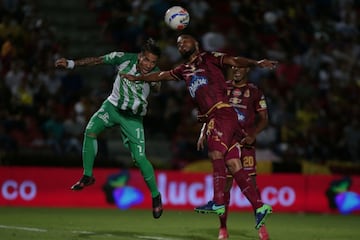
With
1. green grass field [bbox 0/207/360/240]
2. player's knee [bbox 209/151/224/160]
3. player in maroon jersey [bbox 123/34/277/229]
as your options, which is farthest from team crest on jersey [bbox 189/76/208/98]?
green grass field [bbox 0/207/360/240]

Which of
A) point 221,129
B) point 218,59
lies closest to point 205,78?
point 218,59

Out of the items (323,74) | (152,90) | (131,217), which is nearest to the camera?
(152,90)

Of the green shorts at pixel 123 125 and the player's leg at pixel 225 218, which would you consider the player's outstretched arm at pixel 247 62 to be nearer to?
the player's leg at pixel 225 218

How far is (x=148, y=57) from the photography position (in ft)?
47.3

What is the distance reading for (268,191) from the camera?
21000 millimetres

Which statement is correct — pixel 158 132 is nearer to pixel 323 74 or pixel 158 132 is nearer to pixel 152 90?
pixel 323 74

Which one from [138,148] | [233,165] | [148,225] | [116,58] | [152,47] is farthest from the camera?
[148,225]

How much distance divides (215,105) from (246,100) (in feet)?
3.57

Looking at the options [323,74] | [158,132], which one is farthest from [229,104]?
[323,74]

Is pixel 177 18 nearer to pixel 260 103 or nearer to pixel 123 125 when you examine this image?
pixel 260 103

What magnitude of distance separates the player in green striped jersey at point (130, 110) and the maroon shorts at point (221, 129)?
1561 millimetres

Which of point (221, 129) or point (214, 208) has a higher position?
point (221, 129)

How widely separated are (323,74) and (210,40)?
10.2 ft

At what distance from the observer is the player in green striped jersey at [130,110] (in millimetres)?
14445
